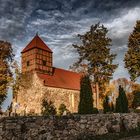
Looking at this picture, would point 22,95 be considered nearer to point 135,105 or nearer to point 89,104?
point 135,105

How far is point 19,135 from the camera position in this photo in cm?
1255

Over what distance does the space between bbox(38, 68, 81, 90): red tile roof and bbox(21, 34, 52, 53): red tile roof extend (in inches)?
197

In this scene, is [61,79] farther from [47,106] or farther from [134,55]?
[134,55]

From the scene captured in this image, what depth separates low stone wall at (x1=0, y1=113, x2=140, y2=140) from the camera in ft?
40.5

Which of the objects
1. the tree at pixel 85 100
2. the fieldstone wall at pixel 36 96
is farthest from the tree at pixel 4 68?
the tree at pixel 85 100

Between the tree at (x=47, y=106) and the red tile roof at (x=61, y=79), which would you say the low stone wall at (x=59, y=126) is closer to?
the tree at (x=47, y=106)

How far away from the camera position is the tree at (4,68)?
35.6 meters

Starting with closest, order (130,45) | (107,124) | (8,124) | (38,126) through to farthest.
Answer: (8,124), (38,126), (107,124), (130,45)

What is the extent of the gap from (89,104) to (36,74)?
2608 centimetres

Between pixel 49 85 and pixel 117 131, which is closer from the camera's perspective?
pixel 117 131

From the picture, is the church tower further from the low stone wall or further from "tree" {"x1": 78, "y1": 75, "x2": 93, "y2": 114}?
the low stone wall

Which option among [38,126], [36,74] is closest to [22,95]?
[36,74]

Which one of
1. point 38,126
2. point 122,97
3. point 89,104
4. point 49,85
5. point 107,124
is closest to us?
point 38,126

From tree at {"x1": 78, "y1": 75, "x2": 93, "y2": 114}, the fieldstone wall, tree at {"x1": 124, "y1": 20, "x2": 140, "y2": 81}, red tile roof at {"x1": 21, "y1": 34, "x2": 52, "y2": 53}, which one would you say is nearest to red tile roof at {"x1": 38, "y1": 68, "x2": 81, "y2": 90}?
the fieldstone wall
